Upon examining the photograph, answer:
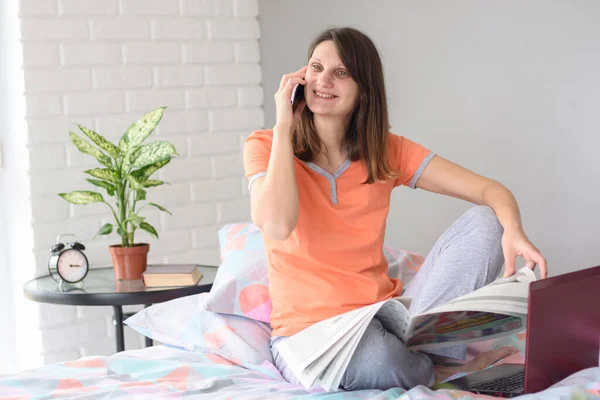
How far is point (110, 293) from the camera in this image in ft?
6.82

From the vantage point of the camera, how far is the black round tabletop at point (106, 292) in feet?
6.82

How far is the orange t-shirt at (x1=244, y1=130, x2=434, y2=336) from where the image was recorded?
1.69 meters

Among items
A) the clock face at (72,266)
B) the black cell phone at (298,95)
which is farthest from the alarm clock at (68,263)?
the black cell phone at (298,95)

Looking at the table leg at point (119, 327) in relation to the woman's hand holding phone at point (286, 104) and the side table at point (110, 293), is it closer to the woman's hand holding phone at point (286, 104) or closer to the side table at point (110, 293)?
the side table at point (110, 293)

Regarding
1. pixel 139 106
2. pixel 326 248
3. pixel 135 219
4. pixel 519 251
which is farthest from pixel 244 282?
pixel 139 106

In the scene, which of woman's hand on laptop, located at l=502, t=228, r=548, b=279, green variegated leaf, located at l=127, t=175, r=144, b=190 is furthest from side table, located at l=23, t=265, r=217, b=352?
woman's hand on laptop, located at l=502, t=228, r=548, b=279

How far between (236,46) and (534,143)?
42.4 inches

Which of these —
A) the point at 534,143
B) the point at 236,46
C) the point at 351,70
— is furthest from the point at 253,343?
the point at 236,46

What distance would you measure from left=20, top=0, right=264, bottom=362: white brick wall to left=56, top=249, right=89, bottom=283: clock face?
9.0 inches

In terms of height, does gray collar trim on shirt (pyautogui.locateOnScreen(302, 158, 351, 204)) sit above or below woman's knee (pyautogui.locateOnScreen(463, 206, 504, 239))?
above

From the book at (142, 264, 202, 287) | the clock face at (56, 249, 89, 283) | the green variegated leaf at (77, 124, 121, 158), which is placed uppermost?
the green variegated leaf at (77, 124, 121, 158)

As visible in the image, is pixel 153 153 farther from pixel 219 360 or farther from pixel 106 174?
pixel 219 360

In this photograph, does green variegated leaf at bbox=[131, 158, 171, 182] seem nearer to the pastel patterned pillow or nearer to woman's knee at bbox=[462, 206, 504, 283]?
the pastel patterned pillow

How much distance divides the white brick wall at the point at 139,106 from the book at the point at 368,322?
135cm
